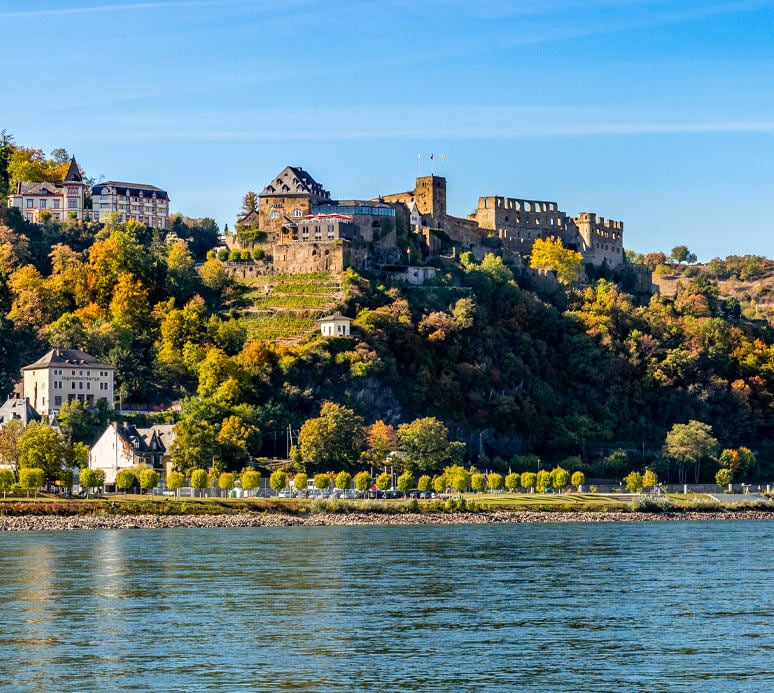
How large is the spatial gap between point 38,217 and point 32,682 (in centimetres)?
12094

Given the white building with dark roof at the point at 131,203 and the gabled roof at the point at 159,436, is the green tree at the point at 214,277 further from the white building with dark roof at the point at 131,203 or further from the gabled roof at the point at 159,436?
the gabled roof at the point at 159,436

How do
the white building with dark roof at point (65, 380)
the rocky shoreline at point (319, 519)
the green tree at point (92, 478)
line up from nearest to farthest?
the rocky shoreline at point (319, 519) → the green tree at point (92, 478) → the white building with dark roof at point (65, 380)

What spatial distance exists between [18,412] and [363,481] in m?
30.0

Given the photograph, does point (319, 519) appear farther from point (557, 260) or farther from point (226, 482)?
point (557, 260)

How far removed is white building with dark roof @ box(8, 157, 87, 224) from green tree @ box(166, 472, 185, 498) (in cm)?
5570

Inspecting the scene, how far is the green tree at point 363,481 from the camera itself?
111125 mm

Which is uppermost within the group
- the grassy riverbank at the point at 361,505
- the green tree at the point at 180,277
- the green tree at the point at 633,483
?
the green tree at the point at 180,277

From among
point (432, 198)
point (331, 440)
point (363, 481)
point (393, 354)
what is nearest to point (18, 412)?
point (331, 440)

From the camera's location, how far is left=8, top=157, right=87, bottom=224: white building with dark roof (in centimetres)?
15688

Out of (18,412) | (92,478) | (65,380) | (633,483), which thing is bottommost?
(633,483)

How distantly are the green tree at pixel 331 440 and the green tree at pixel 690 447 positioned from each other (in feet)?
102

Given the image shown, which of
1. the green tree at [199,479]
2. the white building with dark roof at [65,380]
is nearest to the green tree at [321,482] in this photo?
the green tree at [199,479]

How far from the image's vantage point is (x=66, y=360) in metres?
124

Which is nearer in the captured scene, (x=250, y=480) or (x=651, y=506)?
(x=250, y=480)
